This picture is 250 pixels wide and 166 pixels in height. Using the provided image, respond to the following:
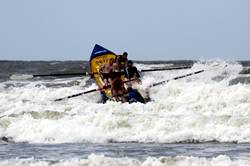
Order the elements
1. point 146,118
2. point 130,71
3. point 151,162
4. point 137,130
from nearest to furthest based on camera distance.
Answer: point 151,162
point 137,130
point 146,118
point 130,71

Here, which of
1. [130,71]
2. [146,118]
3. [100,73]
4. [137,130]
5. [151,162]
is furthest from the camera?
[100,73]

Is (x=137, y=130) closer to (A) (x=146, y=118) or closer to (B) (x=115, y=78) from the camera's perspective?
(A) (x=146, y=118)

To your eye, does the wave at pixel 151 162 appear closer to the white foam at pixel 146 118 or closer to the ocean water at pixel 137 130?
the ocean water at pixel 137 130

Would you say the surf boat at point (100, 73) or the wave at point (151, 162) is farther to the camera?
the surf boat at point (100, 73)

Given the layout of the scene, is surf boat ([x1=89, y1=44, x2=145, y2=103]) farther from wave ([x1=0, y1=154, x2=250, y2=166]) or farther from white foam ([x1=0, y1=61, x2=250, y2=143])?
wave ([x1=0, y1=154, x2=250, y2=166])

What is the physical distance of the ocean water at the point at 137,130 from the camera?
33.8 ft

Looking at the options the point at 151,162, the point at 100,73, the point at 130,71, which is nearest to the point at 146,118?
the point at 130,71

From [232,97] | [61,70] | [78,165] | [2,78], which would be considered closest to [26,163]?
[78,165]

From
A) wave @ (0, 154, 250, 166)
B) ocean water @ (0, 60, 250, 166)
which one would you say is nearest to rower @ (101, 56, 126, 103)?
ocean water @ (0, 60, 250, 166)

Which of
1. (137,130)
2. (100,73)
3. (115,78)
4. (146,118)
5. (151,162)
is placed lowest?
(151,162)

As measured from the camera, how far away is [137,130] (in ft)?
44.8

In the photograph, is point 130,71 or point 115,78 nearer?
point 130,71

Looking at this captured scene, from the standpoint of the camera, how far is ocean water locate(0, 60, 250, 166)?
33.8 feet

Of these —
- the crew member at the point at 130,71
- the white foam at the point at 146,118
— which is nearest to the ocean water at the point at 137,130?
the white foam at the point at 146,118
